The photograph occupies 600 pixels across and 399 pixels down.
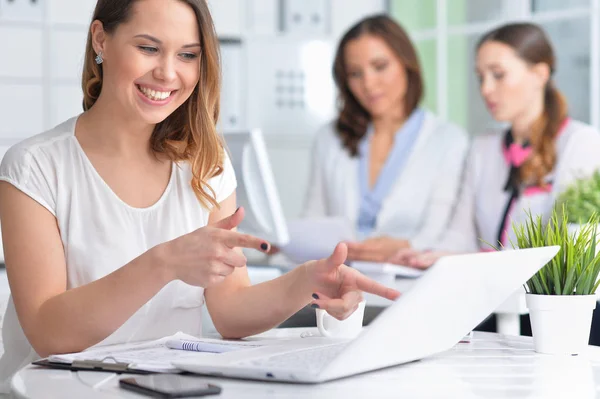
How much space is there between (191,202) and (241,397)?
2.67 feet

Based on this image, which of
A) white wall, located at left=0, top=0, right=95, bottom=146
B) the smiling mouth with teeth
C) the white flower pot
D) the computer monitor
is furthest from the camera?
white wall, located at left=0, top=0, right=95, bottom=146

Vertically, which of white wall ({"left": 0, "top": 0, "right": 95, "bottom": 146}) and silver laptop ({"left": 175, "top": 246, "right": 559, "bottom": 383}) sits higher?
white wall ({"left": 0, "top": 0, "right": 95, "bottom": 146})

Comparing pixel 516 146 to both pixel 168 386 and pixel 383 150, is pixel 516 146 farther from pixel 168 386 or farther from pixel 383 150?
pixel 168 386

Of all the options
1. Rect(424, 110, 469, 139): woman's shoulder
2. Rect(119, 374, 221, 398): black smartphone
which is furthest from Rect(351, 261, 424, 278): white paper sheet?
Rect(119, 374, 221, 398): black smartphone

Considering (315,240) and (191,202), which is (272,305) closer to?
(191,202)

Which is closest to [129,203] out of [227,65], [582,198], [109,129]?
[109,129]

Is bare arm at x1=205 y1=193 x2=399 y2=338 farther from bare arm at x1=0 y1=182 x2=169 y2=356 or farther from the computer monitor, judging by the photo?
the computer monitor

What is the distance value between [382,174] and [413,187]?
16cm

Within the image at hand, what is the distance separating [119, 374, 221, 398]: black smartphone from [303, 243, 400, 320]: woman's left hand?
313mm

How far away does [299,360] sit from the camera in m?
1.17

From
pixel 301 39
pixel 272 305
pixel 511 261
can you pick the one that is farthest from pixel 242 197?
pixel 301 39

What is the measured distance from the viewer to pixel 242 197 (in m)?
2.44

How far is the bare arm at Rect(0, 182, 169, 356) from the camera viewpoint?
4.50 feet

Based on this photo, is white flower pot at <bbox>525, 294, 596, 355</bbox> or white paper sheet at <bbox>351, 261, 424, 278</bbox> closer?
white flower pot at <bbox>525, 294, 596, 355</bbox>
